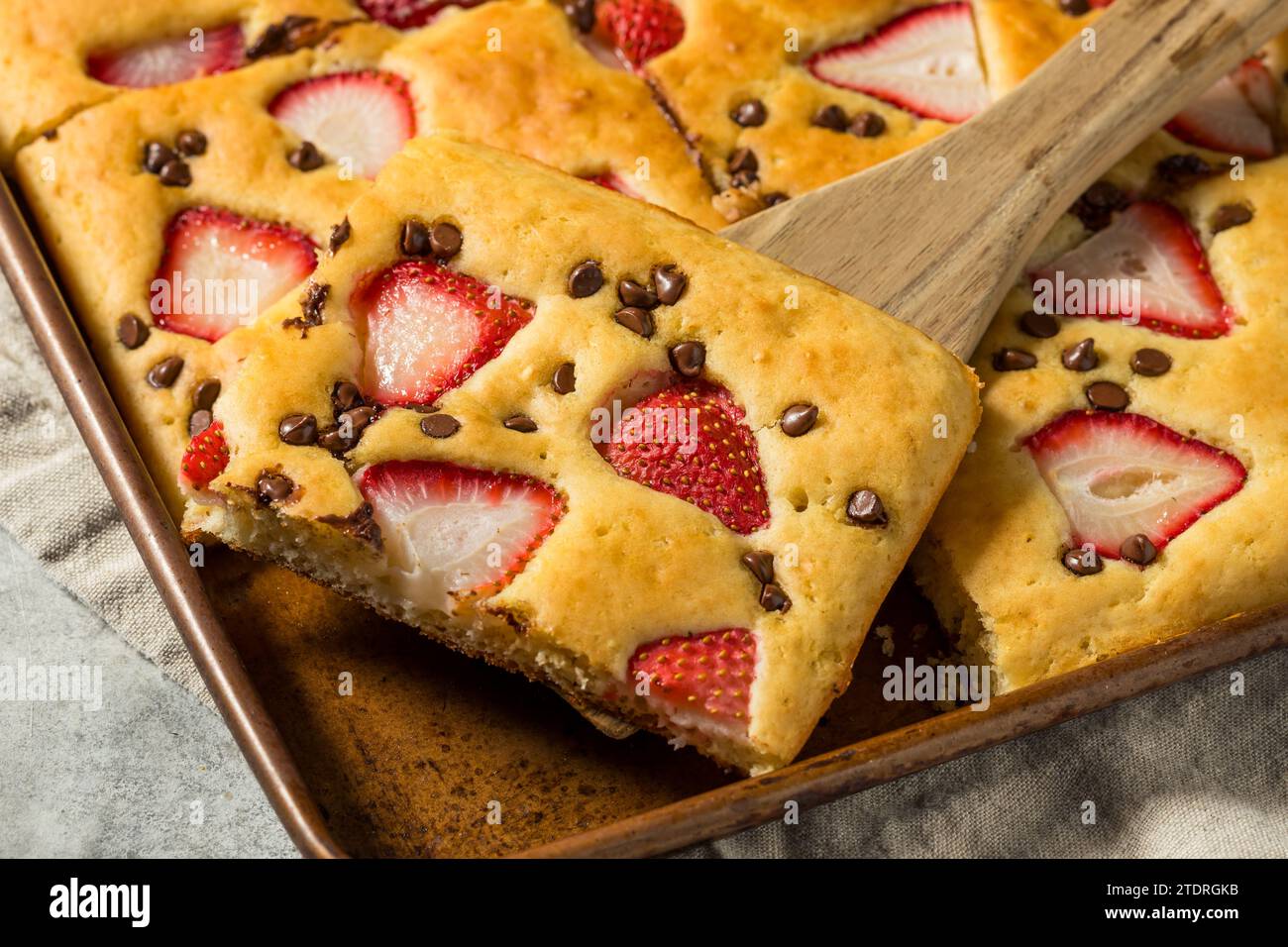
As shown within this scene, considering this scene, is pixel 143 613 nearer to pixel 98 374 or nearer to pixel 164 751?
pixel 164 751

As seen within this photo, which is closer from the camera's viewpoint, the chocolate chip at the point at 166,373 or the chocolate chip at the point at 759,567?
the chocolate chip at the point at 759,567

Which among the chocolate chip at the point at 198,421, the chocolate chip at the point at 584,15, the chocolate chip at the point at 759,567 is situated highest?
the chocolate chip at the point at 584,15

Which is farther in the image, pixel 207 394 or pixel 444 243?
pixel 207 394

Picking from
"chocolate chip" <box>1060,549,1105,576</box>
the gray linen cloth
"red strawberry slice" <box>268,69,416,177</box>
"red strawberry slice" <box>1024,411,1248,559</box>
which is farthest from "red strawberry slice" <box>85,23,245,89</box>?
"chocolate chip" <box>1060,549,1105,576</box>

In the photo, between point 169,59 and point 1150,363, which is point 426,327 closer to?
point 169,59

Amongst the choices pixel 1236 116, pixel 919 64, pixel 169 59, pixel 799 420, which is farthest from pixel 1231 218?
pixel 169 59

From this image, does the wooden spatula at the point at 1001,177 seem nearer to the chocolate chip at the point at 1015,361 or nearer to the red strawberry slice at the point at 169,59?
the chocolate chip at the point at 1015,361

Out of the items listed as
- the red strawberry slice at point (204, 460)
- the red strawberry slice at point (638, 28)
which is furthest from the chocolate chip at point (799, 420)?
the red strawberry slice at point (638, 28)
